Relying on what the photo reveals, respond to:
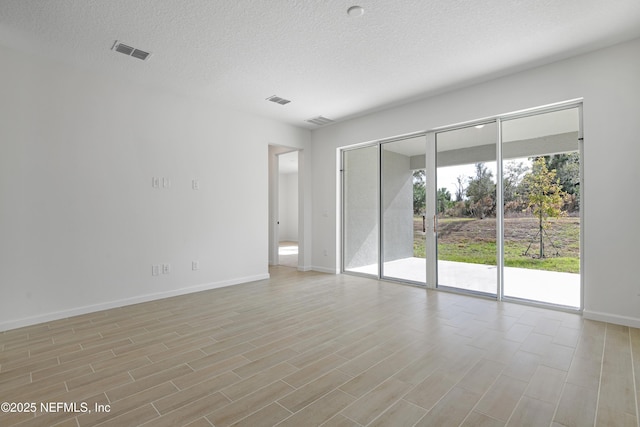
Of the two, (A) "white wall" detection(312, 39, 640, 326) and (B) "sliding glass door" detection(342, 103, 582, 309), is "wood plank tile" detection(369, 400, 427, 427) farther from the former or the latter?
(B) "sliding glass door" detection(342, 103, 582, 309)

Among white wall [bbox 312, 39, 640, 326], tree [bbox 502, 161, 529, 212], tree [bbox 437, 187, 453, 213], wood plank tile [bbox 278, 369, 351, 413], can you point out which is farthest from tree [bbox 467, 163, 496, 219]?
wood plank tile [bbox 278, 369, 351, 413]

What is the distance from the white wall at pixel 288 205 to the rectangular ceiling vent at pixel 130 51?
999cm

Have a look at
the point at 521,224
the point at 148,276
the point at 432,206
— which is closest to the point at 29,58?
the point at 148,276

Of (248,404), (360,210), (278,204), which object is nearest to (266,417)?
(248,404)

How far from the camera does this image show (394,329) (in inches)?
124

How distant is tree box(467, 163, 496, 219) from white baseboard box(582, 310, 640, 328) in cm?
161

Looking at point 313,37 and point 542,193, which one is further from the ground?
point 313,37

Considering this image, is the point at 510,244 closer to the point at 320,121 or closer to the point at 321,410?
the point at 321,410

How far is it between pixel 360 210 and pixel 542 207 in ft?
9.73

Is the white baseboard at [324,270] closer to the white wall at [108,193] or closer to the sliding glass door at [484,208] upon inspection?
the sliding glass door at [484,208]

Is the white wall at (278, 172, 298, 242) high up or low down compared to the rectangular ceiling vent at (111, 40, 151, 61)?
down

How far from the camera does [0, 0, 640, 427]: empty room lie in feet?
6.95

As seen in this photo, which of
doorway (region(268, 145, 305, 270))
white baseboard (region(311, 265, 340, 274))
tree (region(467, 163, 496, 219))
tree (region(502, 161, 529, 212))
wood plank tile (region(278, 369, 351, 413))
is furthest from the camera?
doorway (region(268, 145, 305, 270))

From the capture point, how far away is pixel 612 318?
3285mm
